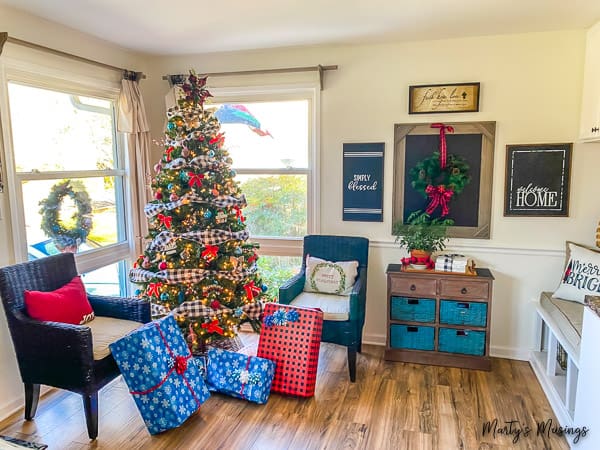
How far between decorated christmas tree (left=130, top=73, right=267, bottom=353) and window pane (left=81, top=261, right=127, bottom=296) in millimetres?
648

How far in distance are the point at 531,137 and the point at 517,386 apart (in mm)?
1856

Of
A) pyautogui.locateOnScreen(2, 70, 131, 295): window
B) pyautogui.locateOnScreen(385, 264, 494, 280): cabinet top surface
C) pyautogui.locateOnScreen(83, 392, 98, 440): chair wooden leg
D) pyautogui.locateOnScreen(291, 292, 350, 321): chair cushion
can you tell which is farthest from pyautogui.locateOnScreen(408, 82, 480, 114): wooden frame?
pyautogui.locateOnScreen(83, 392, 98, 440): chair wooden leg

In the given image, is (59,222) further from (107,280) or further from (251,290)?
(251,290)

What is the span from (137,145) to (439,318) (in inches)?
114

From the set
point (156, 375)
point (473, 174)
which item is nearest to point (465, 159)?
point (473, 174)

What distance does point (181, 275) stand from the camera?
3.01 metres

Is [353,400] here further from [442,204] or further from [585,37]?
[585,37]

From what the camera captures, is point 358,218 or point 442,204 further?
point 358,218

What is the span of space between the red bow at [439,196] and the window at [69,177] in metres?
2.63

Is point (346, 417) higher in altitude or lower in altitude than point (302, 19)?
lower

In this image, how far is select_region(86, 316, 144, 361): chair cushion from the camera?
251cm

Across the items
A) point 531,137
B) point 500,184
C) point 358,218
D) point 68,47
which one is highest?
point 68,47

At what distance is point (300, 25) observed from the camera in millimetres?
3025

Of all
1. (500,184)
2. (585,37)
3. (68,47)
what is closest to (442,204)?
(500,184)
